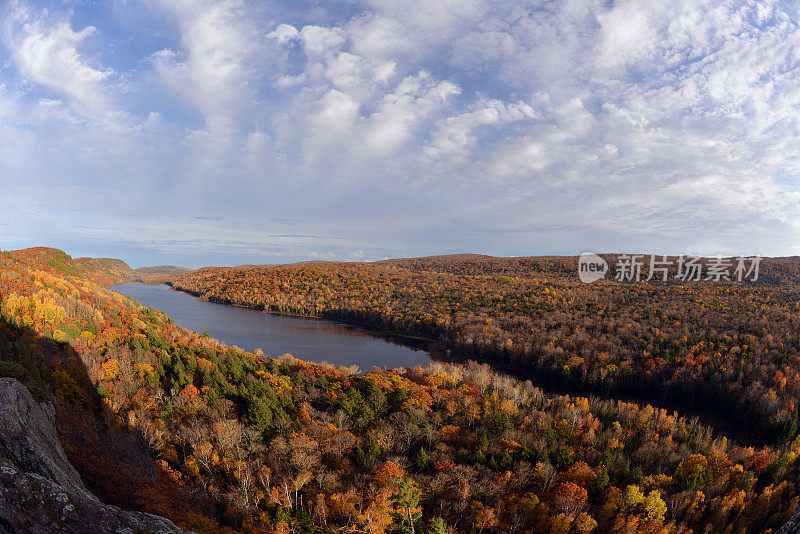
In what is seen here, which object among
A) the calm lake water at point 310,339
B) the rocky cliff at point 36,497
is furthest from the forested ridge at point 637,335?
the rocky cliff at point 36,497

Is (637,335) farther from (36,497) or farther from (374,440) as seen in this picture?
(36,497)

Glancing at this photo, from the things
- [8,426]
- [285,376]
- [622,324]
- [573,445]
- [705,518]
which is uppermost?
[8,426]

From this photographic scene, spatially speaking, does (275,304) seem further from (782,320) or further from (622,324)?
(782,320)

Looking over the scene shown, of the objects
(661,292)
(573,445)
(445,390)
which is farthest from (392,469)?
(661,292)

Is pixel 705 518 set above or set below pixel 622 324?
below

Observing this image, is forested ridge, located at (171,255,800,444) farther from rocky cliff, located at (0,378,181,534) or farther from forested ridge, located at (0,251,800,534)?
rocky cliff, located at (0,378,181,534)

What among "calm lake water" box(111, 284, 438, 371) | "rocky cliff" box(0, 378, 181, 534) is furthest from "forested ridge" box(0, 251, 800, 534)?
"calm lake water" box(111, 284, 438, 371)
